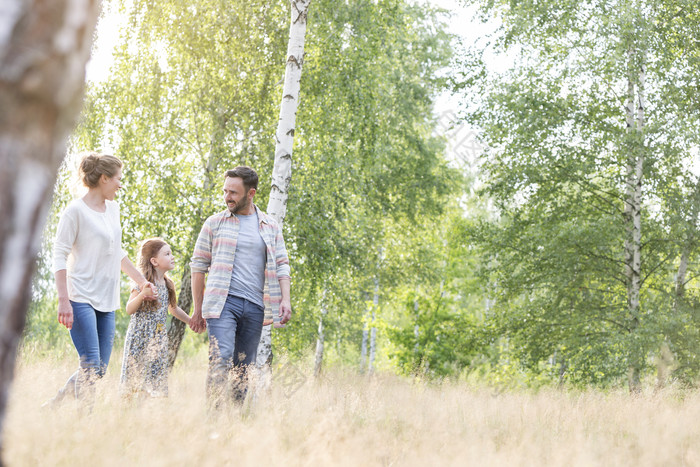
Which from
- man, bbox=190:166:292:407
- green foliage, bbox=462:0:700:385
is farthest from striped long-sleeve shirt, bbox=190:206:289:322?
green foliage, bbox=462:0:700:385

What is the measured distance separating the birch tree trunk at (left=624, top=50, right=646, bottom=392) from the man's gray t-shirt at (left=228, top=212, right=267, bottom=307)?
23.1ft

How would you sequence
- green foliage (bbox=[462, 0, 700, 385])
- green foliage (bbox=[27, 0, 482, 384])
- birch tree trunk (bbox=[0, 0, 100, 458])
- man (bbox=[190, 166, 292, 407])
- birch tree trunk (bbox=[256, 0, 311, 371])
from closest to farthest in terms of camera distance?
birch tree trunk (bbox=[0, 0, 100, 458]) → man (bbox=[190, 166, 292, 407]) → birch tree trunk (bbox=[256, 0, 311, 371]) → green foliage (bbox=[27, 0, 482, 384]) → green foliage (bbox=[462, 0, 700, 385])

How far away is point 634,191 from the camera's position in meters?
10.2

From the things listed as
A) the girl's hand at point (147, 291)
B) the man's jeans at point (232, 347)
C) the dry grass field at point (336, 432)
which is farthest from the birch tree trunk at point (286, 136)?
the man's jeans at point (232, 347)

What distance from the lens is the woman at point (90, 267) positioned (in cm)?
411

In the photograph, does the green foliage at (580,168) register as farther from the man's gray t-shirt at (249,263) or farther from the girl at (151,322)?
the girl at (151,322)

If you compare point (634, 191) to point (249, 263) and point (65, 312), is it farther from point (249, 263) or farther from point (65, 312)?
point (65, 312)

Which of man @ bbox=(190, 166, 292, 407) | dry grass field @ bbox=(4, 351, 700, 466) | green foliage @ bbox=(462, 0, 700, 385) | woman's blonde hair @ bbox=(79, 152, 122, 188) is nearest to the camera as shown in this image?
dry grass field @ bbox=(4, 351, 700, 466)

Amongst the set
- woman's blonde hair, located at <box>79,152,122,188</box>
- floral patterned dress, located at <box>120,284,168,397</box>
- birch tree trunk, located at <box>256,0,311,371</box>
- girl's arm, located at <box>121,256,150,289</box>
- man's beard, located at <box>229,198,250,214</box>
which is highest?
birch tree trunk, located at <box>256,0,311,371</box>

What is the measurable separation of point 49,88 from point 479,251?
33.2 feet

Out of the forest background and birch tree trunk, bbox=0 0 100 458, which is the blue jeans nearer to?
birch tree trunk, bbox=0 0 100 458

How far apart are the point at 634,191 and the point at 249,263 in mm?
7586

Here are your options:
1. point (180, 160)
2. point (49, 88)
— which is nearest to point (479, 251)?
point (180, 160)

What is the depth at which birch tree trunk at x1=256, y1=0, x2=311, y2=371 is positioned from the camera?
7.11m
